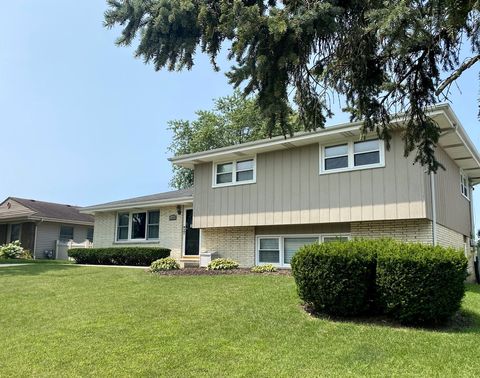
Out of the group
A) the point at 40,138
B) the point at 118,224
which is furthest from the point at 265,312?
the point at 40,138

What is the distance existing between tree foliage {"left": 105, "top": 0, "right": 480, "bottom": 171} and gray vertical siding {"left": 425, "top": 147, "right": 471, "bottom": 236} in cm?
703

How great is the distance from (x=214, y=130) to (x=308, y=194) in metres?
25.8

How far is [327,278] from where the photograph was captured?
7.77 metres

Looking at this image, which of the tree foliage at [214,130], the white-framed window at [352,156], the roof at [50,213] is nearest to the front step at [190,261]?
the white-framed window at [352,156]

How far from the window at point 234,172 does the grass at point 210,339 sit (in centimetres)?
623

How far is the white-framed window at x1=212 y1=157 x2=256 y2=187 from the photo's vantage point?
1584 cm

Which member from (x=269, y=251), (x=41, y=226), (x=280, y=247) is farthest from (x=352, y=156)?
(x=41, y=226)

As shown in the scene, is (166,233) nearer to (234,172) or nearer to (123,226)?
(123,226)

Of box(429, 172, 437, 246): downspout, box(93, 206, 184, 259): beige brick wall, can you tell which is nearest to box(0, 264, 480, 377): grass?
box(429, 172, 437, 246): downspout

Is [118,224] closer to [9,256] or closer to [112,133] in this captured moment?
[112,133]

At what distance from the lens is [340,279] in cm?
768

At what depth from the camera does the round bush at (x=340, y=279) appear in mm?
7641

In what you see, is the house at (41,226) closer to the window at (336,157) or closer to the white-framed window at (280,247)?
the white-framed window at (280,247)

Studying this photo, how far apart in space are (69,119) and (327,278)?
53.2ft
